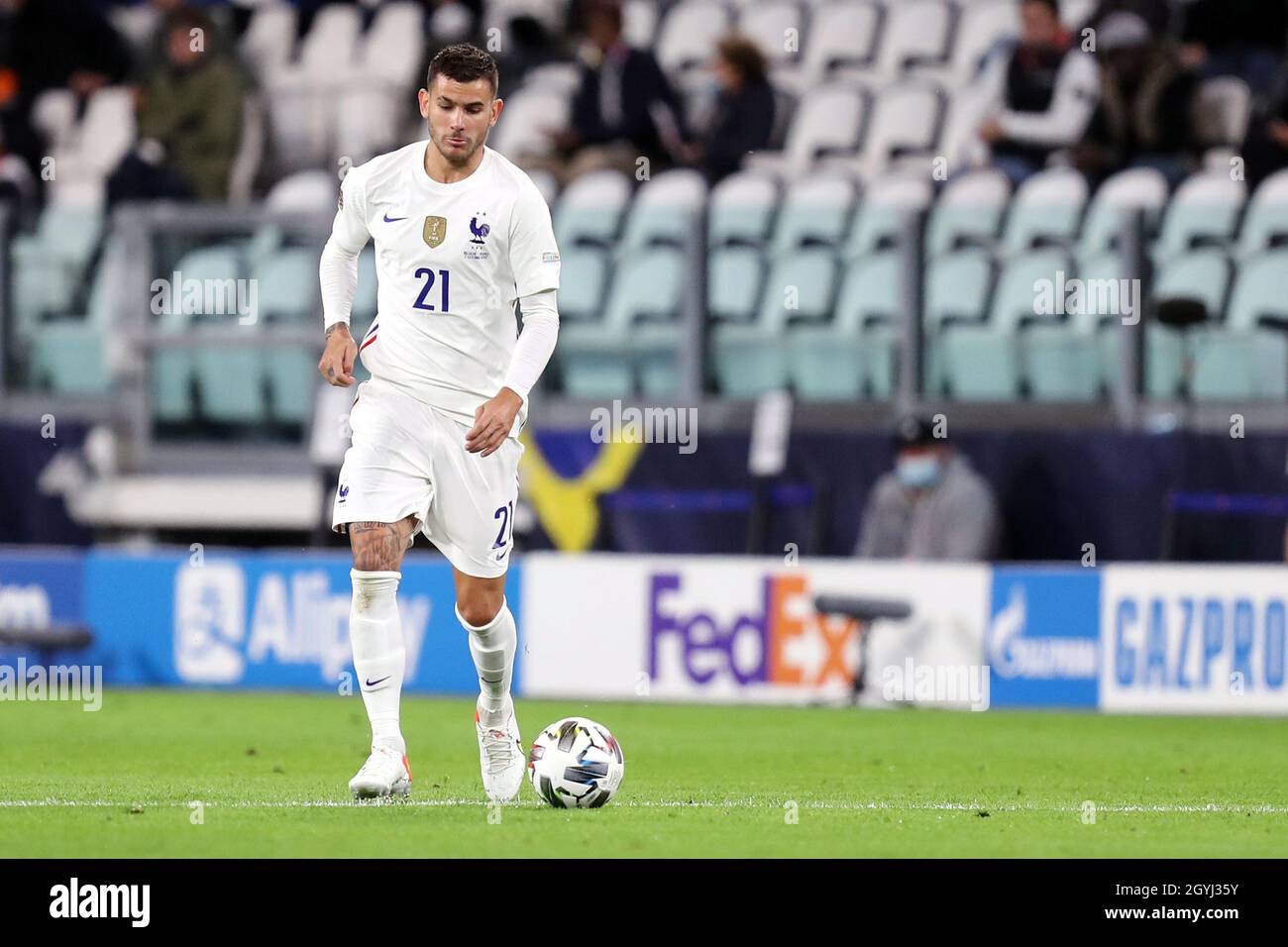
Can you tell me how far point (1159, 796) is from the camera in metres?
9.20

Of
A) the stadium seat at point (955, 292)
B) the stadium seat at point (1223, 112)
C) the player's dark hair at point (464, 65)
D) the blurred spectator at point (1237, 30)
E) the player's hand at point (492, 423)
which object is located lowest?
the player's hand at point (492, 423)

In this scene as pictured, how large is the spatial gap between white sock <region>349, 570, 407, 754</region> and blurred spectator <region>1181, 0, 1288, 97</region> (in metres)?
10.1

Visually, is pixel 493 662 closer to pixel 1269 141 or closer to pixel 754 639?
pixel 754 639

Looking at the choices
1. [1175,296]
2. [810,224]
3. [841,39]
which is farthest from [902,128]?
[1175,296]

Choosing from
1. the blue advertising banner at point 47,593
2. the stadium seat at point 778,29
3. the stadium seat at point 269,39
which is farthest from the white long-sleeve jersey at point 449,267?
the stadium seat at point 269,39

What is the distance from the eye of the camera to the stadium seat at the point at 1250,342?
1432 cm

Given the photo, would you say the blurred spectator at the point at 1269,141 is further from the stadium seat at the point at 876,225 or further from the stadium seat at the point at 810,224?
the stadium seat at the point at 810,224

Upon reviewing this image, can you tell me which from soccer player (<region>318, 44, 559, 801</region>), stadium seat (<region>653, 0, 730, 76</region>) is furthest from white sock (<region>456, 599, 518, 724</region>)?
stadium seat (<region>653, 0, 730, 76</region>)

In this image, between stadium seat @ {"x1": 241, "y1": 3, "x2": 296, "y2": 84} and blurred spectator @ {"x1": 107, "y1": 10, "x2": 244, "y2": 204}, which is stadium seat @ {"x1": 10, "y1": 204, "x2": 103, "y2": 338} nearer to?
blurred spectator @ {"x1": 107, "y1": 10, "x2": 244, "y2": 204}

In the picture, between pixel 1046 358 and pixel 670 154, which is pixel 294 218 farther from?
pixel 1046 358

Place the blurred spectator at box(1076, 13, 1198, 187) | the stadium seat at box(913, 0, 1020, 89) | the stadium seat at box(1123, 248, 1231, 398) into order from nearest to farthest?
the stadium seat at box(1123, 248, 1231, 398) → the blurred spectator at box(1076, 13, 1198, 187) → the stadium seat at box(913, 0, 1020, 89)

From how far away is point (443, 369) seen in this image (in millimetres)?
8406

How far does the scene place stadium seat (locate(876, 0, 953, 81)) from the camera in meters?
18.0
